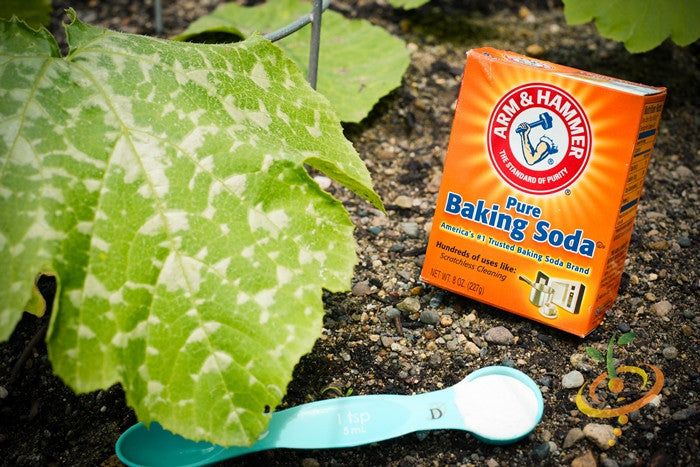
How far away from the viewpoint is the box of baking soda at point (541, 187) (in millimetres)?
1189

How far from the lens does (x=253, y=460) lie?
1.10m

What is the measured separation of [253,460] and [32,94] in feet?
2.14

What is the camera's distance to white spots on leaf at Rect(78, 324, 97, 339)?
0.91 m

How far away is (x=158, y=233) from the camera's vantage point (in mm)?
960

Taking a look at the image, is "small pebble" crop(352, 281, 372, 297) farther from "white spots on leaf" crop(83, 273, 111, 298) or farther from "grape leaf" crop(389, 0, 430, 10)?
"grape leaf" crop(389, 0, 430, 10)

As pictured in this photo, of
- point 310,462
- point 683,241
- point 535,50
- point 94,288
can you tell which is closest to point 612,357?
point 683,241

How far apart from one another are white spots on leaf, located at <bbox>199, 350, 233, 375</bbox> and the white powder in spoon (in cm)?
Result: 44

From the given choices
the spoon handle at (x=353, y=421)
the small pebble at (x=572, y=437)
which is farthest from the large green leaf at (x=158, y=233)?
the small pebble at (x=572, y=437)

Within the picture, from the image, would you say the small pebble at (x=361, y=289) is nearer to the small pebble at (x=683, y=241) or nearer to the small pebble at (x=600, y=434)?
the small pebble at (x=600, y=434)

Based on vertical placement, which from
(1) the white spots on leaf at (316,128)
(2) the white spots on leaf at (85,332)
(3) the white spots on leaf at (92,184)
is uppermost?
(3) the white spots on leaf at (92,184)

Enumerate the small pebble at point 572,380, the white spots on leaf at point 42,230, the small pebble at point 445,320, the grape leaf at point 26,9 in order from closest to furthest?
the white spots on leaf at point 42,230
the small pebble at point 572,380
the small pebble at point 445,320
the grape leaf at point 26,9

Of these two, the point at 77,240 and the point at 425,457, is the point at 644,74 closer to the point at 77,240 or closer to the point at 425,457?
the point at 425,457

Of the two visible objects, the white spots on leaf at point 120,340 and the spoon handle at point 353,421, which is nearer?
the white spots on leaf at point 120,340

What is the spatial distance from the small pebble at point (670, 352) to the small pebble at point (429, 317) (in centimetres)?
43
